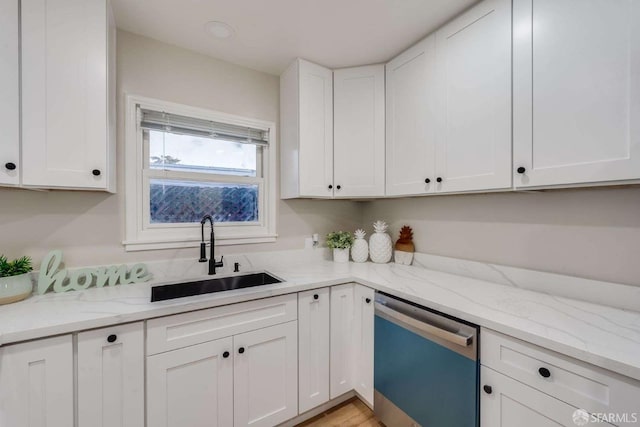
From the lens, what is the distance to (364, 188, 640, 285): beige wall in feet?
3.86

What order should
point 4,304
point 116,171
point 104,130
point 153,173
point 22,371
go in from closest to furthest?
point 22,371 < point 4,304 < point 104,130 < point 116,171 < point 153,173

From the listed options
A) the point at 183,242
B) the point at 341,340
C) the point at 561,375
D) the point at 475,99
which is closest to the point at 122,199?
the point at 183,242

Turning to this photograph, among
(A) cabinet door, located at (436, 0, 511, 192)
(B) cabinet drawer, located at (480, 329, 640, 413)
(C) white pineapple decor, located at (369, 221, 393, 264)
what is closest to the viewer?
(B) cabinet drawer, located at (480, 329, 640, 413)

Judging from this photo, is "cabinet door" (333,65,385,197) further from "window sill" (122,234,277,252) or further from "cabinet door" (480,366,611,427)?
"cabinet door" (480,366,611,427)

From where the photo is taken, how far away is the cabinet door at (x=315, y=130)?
6.32ft

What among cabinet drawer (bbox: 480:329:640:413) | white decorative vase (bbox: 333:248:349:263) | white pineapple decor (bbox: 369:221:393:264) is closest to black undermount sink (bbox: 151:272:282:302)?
white decorative vase (bbox: 333:248:349:263)

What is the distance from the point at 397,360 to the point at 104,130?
196 centimetres

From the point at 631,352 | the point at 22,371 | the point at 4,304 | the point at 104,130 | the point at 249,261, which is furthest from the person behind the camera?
the point at 249,261

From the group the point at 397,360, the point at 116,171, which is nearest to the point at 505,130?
the point at 397,360

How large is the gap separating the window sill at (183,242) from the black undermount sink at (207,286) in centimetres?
26

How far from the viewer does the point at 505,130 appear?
4.25 feet

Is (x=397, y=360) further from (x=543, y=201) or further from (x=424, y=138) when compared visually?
(x=424, y=138)

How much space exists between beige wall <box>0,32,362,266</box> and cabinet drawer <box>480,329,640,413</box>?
1.53 metres

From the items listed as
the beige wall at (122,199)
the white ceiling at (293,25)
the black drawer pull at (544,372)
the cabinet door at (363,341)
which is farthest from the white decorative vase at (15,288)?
the black drawer pull at (544,372)
